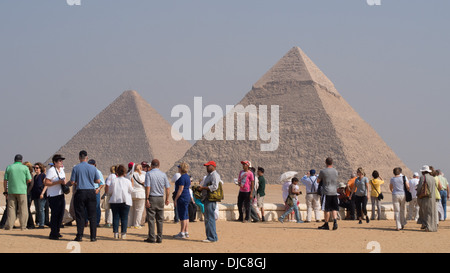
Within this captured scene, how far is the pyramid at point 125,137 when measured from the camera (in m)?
160

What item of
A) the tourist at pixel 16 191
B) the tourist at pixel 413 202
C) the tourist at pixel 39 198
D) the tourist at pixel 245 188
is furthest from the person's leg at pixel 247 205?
the tourist at pixel 16 191

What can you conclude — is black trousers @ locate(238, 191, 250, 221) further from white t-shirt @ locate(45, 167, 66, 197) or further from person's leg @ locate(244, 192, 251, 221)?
white t-shirt @ locate(45, 167, 66, 197)

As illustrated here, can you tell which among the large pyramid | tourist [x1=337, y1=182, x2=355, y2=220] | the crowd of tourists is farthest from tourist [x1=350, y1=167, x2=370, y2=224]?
the large pyramid

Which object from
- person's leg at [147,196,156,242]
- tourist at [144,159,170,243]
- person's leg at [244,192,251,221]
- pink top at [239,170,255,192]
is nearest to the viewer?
person's leg at [147,196,156,242]

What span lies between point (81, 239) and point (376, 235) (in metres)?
4.64

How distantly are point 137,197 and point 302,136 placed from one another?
110632 mm

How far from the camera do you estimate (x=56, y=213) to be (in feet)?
34.8

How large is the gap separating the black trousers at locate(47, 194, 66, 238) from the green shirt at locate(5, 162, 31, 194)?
0.96 metres

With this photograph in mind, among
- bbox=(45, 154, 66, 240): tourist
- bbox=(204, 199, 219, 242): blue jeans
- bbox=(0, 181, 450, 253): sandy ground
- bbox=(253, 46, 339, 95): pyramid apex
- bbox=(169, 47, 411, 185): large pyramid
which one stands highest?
bbox=(253, 46, 339, 95): pyramid apex

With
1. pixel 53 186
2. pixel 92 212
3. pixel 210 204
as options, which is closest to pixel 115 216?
pixel 92 212

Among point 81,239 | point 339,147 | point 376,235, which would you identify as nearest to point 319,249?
point 376,235

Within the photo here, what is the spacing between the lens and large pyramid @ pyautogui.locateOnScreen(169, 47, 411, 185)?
117250mm

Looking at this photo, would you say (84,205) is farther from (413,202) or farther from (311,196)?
(413,202)
